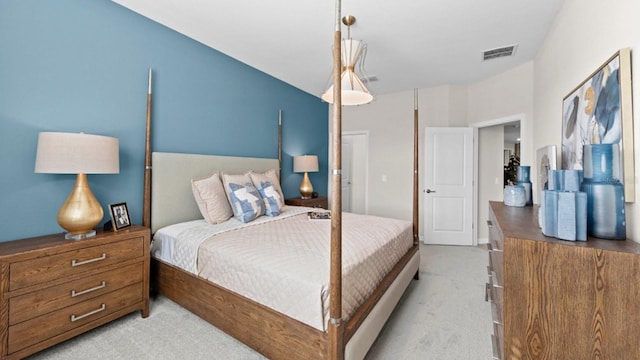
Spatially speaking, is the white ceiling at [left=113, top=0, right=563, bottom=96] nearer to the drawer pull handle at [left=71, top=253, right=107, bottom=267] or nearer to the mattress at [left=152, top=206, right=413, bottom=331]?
the mattress at [left=152, top=206, right=413, bottom=331]

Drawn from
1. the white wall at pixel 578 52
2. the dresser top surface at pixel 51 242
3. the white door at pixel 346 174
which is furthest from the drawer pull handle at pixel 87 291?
the white door at pixel 346 174

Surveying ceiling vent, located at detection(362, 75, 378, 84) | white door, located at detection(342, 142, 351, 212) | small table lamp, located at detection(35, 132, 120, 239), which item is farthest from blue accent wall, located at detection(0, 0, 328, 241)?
white door, located at detection(342, 142, 351, 212)

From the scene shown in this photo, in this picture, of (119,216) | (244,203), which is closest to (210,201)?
(244,203)

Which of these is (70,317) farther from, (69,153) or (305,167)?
(305,167)

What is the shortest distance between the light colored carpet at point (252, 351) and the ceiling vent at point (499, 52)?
8.99ft

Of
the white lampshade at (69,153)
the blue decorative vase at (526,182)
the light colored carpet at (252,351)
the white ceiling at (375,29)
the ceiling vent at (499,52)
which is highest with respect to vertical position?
the ceiling vent at (499,52)

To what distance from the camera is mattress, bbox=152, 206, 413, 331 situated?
1460 mm

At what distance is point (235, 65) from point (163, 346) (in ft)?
10.1

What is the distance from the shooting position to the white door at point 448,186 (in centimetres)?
422

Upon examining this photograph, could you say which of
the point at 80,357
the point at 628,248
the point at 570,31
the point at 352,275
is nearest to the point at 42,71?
the point at 80,357

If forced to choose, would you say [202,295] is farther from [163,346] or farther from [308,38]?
[308,38]

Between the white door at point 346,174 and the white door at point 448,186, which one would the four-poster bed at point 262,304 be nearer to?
the white door at point 448,186

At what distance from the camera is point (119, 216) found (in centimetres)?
215

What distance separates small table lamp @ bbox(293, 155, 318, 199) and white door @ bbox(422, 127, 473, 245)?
189cm
